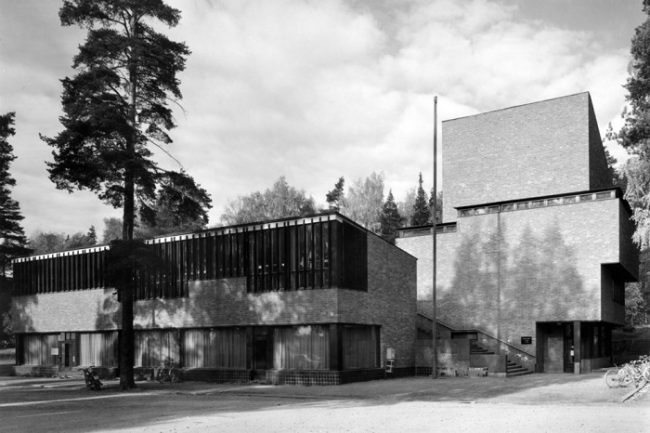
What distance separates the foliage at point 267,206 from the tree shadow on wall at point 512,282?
3485 cm

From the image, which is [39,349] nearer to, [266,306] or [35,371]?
[35,371]

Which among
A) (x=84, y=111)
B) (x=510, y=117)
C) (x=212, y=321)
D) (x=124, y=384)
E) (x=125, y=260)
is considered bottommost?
(x=124, y=384)

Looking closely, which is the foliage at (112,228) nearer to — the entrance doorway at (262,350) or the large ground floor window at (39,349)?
the large ground floor window at (39,349)

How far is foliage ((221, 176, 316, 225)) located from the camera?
241 feet

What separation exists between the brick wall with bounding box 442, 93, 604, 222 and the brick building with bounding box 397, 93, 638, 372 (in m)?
0.07

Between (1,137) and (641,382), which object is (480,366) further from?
(1,137)

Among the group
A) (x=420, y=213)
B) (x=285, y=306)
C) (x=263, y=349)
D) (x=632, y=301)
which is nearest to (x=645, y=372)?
(x=285, y=306)

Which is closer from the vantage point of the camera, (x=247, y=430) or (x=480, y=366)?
(x=247, y=430)

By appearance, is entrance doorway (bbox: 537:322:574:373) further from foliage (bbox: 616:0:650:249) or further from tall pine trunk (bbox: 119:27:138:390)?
tall pine trunk (bbox: 119:27:138:390)

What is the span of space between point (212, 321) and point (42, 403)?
1052 centimetres

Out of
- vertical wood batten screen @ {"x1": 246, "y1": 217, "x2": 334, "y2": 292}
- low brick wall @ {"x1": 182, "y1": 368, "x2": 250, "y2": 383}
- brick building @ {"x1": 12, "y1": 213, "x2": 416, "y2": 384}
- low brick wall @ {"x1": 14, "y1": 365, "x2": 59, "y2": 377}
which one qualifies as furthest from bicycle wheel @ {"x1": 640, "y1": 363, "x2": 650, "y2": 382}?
low brick wall @ {"x1": 14, "y1": 365, "x2": 59, "y2": 377}

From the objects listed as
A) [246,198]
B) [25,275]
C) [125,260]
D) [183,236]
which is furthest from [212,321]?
[246,198]

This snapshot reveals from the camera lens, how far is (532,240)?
127ft

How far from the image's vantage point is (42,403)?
24.8 m
